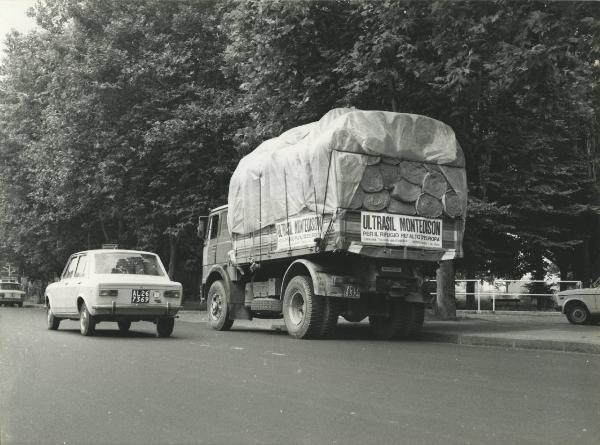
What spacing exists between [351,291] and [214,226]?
6.09 metres

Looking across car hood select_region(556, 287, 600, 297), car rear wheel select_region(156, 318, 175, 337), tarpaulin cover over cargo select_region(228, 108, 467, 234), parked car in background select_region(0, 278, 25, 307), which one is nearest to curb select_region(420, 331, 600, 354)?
tarpaulin cover over cargo select_region(228, 108, 467, 234)

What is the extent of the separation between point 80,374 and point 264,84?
37.8ft

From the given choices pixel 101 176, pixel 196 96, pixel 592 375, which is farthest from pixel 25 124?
pixel 592 375

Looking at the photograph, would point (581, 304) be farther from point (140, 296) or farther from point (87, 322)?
point (87, 322)

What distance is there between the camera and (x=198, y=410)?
6.00 metres

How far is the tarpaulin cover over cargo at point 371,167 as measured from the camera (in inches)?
504

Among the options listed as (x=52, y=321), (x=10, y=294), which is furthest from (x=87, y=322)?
(x=10, y=294)

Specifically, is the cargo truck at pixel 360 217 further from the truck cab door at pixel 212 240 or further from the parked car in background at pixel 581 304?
the parked car in background at pixel 581 304

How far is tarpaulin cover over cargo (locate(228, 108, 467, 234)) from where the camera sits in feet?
42.0

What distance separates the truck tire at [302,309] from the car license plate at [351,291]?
2.26ft

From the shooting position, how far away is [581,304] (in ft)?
63.6

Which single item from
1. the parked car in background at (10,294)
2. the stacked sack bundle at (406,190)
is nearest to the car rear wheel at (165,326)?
the stacked sack bundle at (406,190)

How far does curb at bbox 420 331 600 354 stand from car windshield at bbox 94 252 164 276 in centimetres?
563

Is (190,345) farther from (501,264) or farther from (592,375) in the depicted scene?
(501,264)
